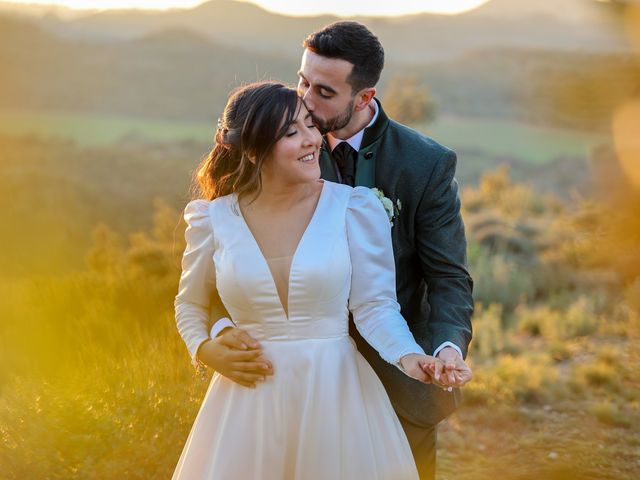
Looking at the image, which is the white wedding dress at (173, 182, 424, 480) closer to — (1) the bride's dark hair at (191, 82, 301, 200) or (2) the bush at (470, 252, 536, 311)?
(1) the bride's dark hair at (191, 82, 301, 200)

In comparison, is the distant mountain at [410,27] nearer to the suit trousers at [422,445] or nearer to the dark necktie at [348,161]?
the dark necktie at [348,161]

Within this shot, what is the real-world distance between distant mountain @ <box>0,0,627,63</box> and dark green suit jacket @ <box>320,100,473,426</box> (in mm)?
34653

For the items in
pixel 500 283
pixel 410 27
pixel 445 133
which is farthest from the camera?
pixel 410 27

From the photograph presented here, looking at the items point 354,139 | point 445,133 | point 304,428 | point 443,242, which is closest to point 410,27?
point 445,133

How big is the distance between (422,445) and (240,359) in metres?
0.95

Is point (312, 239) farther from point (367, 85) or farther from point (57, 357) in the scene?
point (57, 357)

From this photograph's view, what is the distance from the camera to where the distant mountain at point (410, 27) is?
38938 mm

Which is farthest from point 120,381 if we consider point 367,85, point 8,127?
point 8,127

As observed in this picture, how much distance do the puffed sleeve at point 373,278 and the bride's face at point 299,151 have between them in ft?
0.61

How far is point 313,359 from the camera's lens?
8.18 ft

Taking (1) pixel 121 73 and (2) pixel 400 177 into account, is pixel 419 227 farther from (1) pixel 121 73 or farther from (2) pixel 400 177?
(1) pixel 121 73

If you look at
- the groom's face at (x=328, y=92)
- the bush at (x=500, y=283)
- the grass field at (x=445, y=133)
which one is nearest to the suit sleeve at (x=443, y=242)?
the groom's face at (x=328, y=92)

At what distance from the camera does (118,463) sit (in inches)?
138

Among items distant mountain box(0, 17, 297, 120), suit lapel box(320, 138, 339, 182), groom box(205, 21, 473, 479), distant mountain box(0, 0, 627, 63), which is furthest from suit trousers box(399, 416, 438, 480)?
distant mountain box(0, 0, 627, 63)
